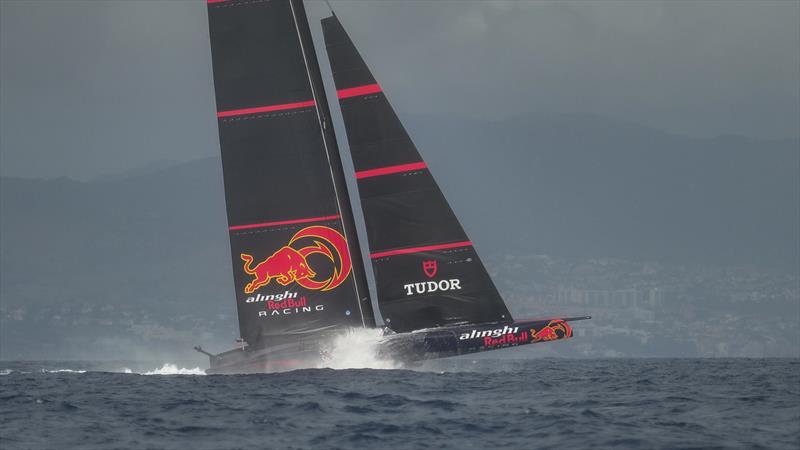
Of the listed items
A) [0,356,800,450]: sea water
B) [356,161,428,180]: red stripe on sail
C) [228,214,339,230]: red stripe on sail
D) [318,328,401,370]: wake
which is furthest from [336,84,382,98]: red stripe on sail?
[0,356,800,450]: sea water

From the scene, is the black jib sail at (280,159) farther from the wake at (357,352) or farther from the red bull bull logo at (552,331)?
the red bull bull logo at (552,331)

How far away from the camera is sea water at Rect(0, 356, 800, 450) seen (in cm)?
2392

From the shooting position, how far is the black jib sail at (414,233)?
119 feet

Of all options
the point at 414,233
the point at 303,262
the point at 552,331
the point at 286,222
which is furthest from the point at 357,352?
the point at 552,331

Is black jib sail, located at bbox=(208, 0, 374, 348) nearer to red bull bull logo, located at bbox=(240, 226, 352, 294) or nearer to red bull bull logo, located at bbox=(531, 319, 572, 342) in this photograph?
red bull bull logo, located at bbox=(240, 226, 352, 294)

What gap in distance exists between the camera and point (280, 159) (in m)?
37.6

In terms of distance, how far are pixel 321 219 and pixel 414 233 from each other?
333 centimetres

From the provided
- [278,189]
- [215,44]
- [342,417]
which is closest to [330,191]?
[278,189]

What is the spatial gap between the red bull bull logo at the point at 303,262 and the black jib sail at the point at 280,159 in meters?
0.03

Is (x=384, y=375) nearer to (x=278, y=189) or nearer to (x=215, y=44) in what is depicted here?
(x=278, y=189)

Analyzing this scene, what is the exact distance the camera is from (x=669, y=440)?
23109 mm

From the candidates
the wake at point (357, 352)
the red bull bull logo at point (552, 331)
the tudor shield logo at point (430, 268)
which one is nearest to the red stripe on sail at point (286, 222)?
the tudor shield logo at point (430, 268)

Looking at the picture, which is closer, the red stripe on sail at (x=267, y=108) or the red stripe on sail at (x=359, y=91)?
the red stripe on sail at (x=359, y=91)

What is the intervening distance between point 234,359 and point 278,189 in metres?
5.70
